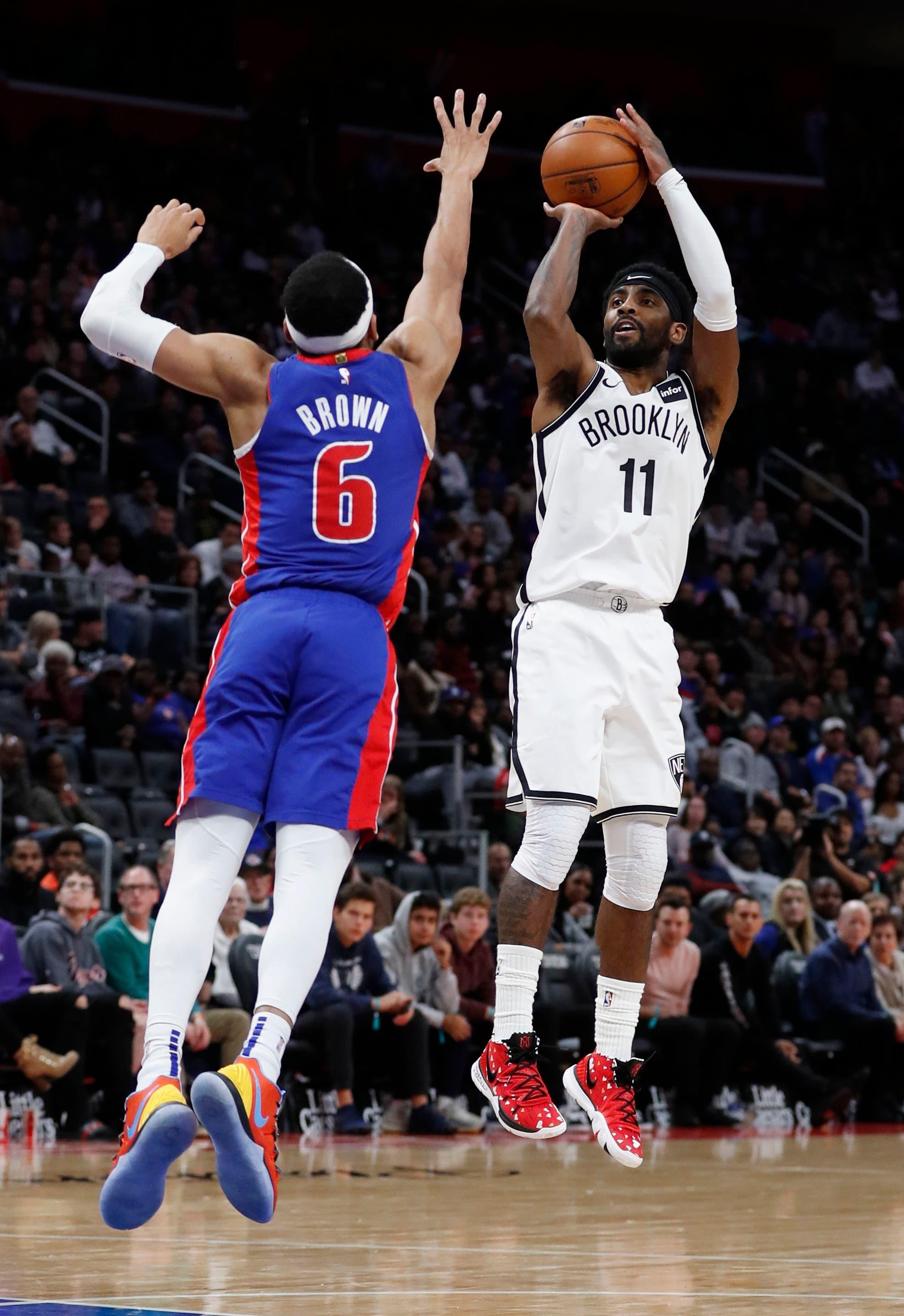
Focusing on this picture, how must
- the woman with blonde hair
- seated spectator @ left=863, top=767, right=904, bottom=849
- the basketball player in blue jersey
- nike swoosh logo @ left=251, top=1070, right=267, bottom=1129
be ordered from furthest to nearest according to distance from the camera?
seated spectator @ left=863, top=767, right=904, bottom=849, the woman with blonde hair, the basketball player in blue jersey, nike swoosh logo @ left=251, top=1070, right=267, bottom=1129

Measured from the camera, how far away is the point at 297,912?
5.20 meters

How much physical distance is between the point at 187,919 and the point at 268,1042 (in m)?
0.37

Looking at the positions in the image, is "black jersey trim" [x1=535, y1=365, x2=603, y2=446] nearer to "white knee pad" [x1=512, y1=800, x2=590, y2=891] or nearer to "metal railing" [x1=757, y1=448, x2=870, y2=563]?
"white knee pad" [x1=512, y1=800, x2=590, y2=891]

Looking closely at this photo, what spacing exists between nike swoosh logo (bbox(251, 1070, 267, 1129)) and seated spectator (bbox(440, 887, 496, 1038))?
7.79 metres

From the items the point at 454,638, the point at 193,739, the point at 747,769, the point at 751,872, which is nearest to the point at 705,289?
the point at 193,739

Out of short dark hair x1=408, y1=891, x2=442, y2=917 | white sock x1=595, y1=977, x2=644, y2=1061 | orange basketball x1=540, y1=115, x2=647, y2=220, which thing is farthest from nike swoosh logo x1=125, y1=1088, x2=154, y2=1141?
short dark hair x1=408, y1=891, x2=442, y2=917

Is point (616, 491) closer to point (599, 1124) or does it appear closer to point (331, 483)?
point (331, 483)

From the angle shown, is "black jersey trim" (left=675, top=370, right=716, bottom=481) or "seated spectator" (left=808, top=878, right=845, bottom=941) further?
"seated spectator" (left=808, top=878, right=845, bottom=941)

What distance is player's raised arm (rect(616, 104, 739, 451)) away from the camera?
629 centimetres

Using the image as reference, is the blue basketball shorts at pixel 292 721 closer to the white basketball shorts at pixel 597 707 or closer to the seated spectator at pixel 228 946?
the white basketball shorts at pixel 597 707

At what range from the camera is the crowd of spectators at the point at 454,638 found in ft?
41.1

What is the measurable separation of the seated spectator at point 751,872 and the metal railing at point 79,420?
244 inches

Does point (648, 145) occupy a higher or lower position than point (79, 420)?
lower

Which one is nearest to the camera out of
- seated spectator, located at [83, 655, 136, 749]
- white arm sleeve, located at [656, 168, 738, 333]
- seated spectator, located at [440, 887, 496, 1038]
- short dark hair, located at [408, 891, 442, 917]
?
white arm sleeve, located at [656, 168, 738, 333]
